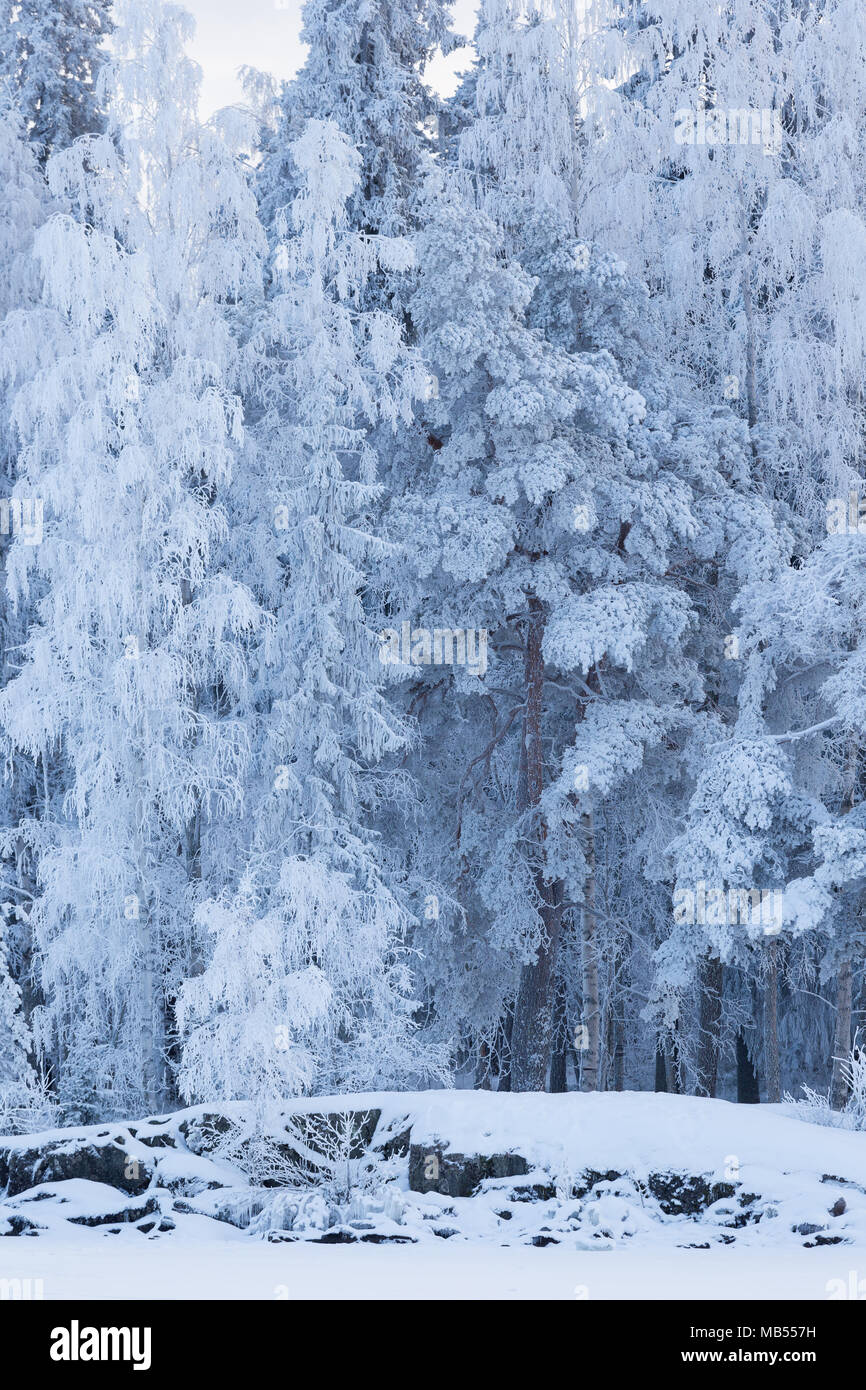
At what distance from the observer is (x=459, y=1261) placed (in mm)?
6684

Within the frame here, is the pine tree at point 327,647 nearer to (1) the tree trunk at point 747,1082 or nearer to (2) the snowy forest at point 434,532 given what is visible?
(2) the snowy forest at point 434,532

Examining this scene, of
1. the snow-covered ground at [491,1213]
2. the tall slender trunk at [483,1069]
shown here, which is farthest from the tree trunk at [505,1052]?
the snow-covered ground at [491,1213]

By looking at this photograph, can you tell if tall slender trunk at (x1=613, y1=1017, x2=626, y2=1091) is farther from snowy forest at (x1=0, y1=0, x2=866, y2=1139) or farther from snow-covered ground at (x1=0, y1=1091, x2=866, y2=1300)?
snow-covered ground at (x1=0, y1=1091, x2=866, y2=1300)

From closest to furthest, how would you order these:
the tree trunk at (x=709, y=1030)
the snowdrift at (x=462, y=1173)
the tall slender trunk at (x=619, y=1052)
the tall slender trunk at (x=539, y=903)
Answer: the snowdrift at (x=462, y=1173) < the tall slender trunk at (x=539, y=903) < the tree trunk at (x=709, y=1030) < the tall slender trunk at (x=619, y=1052)

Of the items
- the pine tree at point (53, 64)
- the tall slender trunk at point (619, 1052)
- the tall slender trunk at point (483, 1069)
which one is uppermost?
the pine tree at point (53, 64)

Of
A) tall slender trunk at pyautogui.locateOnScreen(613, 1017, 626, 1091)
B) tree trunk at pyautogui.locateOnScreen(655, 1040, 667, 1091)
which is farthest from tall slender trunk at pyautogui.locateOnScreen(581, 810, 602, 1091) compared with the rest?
tree trunk at pyautogui.locateOnScreen(655, 1040, 667, 1091)

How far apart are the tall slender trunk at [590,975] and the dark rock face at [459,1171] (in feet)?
22.1

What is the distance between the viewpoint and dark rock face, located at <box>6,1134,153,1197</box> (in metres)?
8.54

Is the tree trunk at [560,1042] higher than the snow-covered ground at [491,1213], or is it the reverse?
the snow-covered ground at [491,1213]

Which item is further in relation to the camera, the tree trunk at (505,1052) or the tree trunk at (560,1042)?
the tree trunk at (560,1042)

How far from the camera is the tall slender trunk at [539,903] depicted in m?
14.5

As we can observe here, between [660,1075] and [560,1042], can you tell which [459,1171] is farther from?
[660,1075]

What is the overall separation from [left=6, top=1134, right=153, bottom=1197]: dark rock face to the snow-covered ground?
0.06 feet
